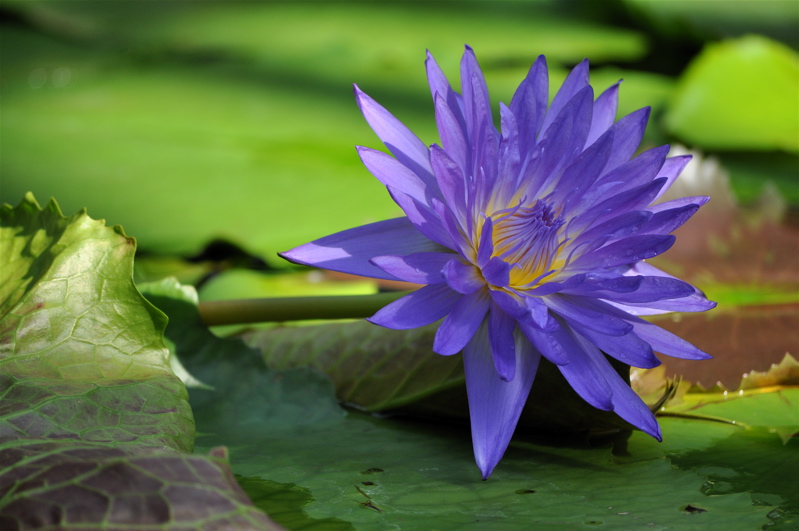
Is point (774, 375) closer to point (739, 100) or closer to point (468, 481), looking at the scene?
point (468, 481)

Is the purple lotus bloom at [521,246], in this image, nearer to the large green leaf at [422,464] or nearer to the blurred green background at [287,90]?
the large green leaf at [422,464]

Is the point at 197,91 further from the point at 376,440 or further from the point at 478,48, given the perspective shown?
the point at 376,440

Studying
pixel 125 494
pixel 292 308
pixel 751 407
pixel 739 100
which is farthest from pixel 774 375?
pixel 739 100

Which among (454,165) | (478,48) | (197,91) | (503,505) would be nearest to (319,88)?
(197,91)

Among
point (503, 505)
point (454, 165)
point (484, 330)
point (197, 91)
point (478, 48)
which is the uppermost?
point (478, 48)

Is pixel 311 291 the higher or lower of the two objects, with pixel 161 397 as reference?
higher

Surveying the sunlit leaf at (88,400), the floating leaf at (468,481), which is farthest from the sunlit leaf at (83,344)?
the floating leaf at (468,481)

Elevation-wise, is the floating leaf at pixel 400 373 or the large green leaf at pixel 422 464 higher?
the floating leaf at pixel 400 373
